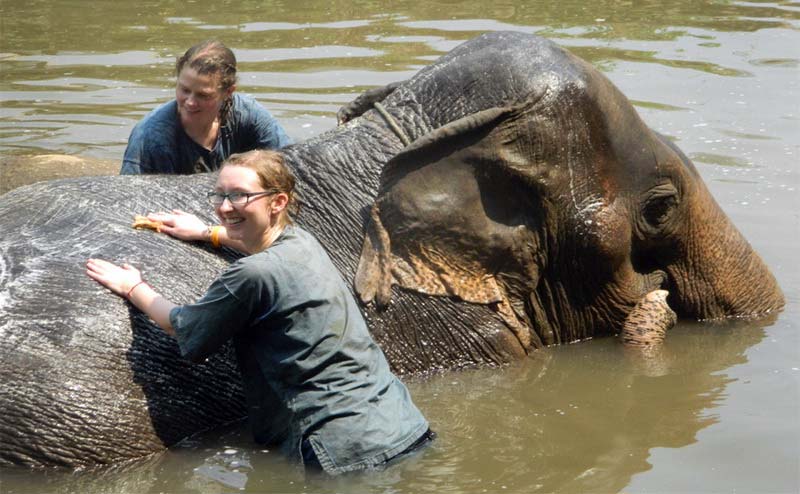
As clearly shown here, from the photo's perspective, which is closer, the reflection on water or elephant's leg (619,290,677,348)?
the reflection on water

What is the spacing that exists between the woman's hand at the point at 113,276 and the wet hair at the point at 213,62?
1771mm

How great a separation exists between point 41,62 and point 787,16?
8.41 m

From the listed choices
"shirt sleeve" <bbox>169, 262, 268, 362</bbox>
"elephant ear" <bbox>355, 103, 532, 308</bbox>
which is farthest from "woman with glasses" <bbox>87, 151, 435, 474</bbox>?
"elephant ear" <bbox>355, 103, 532, 308</bbox>

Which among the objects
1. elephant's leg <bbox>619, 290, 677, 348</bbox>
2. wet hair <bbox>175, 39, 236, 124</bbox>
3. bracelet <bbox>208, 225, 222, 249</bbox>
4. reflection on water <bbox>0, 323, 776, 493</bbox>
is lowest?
reflection on water <bbox>0, 323, 776, 493</bbox>

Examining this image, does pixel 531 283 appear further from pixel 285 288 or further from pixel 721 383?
pixel 285 288

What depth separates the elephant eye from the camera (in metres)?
6.55

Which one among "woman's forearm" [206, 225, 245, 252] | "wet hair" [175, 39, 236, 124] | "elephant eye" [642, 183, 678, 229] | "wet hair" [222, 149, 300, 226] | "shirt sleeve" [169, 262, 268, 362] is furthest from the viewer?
"wet hair" [175, 39, 236, 124]

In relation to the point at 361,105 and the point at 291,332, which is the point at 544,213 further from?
the point at 291,332

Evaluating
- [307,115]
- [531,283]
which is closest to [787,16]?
[307,115]

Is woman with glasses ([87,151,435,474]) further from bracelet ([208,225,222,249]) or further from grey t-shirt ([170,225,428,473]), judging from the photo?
bracelet ([208,225,222,249])

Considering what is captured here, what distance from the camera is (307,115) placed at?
11.6 metres

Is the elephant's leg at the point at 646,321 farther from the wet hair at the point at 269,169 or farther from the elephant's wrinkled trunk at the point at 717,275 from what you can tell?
the wet hair at the point at 269,169

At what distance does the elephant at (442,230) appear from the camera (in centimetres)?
544

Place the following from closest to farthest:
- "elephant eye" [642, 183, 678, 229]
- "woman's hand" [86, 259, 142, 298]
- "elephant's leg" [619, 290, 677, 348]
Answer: "woman's hand" [86, 259, 142, 298], "elephant eye" [642, 183, 678, 229], "elephant's leg" [619, 290, 677, 348]
